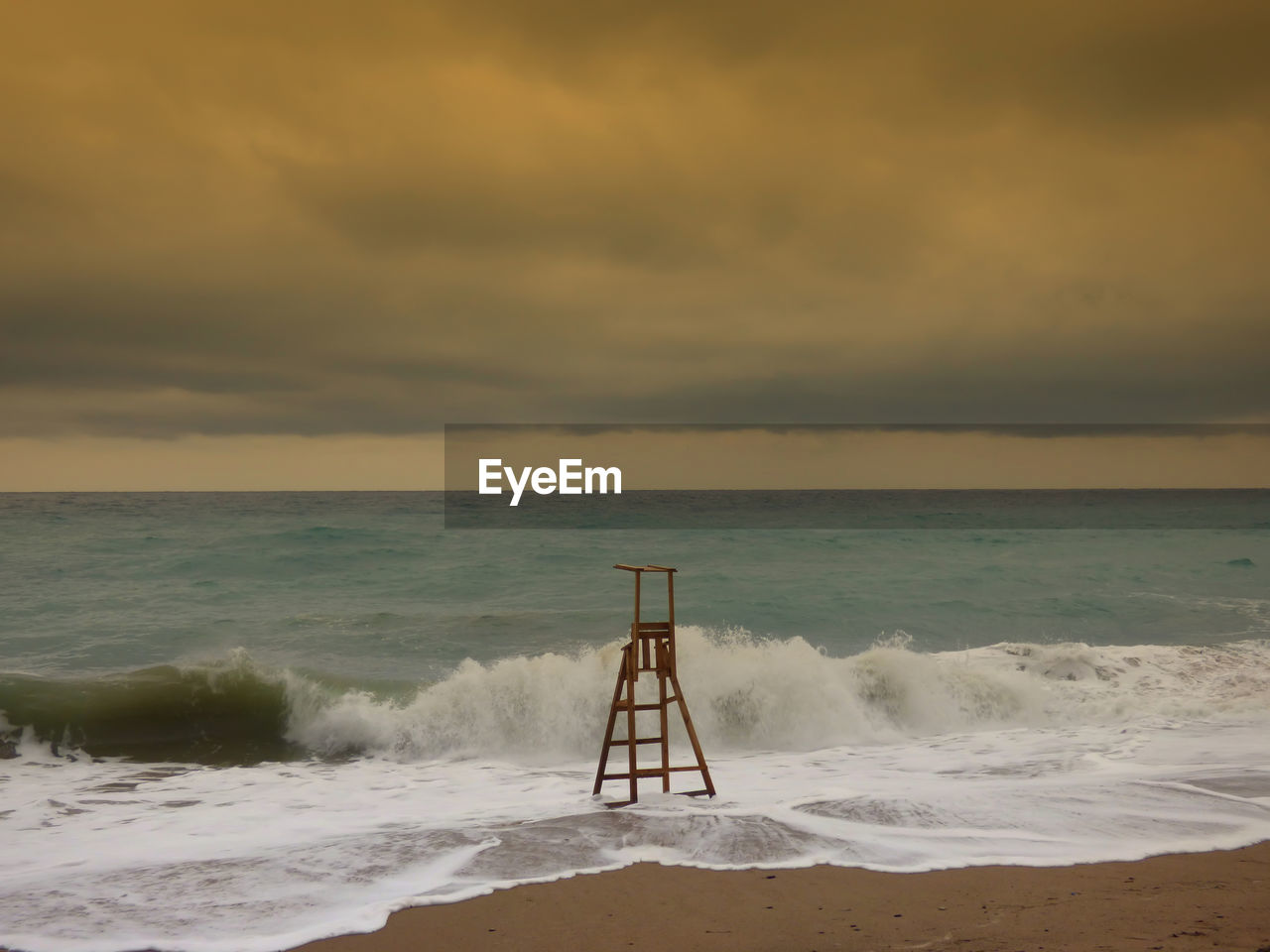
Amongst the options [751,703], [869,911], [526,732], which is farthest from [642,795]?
[751,703]

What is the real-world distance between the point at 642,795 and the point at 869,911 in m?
2.90

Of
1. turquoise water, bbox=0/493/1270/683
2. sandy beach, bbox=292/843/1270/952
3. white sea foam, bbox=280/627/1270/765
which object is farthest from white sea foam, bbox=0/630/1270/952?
turquoise water, bbox=0/493/1270/683

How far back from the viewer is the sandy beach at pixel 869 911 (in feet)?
14.1

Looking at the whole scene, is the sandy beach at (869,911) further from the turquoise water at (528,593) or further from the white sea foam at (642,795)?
the turquoise water at (528,593)

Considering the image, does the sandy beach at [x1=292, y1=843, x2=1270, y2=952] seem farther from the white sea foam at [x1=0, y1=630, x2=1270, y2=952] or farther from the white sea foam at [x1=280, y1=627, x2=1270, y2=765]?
the white sea foam at [x1=280, y1=627, x2=1270, y2=765]

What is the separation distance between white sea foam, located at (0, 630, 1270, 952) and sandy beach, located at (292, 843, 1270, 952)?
29 centimetres

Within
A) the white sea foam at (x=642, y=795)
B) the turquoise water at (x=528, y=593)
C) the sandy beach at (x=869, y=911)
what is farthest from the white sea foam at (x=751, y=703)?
the sandy beach at (x=869, y=911)

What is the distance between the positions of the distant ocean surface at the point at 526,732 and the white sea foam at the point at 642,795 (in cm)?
4

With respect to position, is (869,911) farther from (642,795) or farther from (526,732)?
(526,732)

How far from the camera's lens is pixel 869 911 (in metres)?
4.72

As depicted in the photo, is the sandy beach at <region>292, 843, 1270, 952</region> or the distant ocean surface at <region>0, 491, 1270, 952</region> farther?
the distant ocean surface at <region>0, 491, 1270, 952</region>

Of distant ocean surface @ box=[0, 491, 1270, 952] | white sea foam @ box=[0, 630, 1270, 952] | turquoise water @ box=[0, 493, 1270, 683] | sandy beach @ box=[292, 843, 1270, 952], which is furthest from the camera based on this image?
turquoise water @ box=[0, 493, 1270, 683]

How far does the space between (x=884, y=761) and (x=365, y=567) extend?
19.1 meters

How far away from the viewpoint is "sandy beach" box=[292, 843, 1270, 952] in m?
4.31
